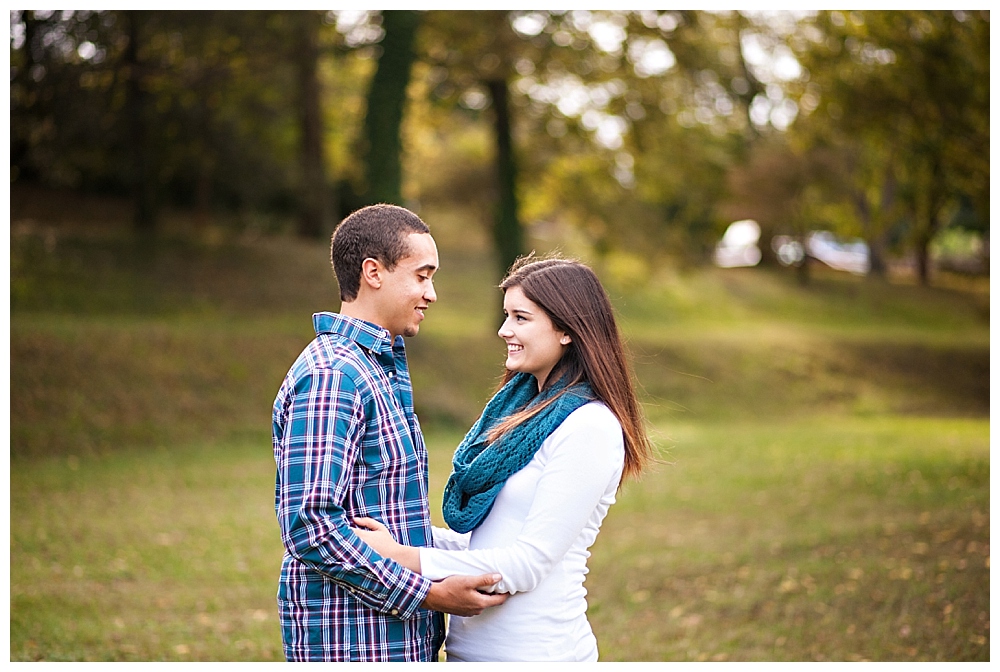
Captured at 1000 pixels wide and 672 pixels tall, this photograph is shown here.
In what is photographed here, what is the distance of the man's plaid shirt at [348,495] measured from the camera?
2609 millimetres

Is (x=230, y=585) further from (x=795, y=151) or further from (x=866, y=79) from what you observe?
(x=795, y=151)

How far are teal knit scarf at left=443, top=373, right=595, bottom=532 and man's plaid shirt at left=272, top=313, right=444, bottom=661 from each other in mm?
122

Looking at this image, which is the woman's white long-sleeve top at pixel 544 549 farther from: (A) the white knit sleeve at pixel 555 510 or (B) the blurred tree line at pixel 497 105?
(B) the blurred tree line at pixel 497 105

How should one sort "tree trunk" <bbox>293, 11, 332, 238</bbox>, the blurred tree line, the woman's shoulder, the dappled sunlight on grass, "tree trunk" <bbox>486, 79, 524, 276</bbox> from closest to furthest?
the woman's shoulder, the dappled sunlight on grass, the blurred tree line, "tree trunk" <bbox>486, 79, 524, 276</bbox>, "tree trunk" <bbox>293, 11, 332, 238</bbox>

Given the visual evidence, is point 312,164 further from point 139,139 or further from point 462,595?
point 462,595

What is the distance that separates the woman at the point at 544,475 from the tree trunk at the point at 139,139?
1674 cm

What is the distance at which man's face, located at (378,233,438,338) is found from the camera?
2.85m

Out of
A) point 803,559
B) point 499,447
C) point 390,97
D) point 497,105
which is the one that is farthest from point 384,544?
point 497,105

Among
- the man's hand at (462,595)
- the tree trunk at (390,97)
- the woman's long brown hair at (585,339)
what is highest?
the tree trunk at (390,97)

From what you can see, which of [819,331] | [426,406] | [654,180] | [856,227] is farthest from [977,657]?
[856,227]

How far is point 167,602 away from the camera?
727 cm

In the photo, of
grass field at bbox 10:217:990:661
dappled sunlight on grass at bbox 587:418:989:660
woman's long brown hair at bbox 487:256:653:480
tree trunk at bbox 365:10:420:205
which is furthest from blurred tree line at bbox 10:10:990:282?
woman's long brown hair at bbox 487:256:653:480

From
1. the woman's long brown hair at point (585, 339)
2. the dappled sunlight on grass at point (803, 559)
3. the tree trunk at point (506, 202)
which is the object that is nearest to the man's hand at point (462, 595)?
the woman's long brown hair at point (585, 339)

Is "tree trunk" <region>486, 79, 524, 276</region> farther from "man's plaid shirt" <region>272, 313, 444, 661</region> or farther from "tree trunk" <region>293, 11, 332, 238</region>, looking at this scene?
"man's plaid shirt" <region>272, 313, 444, 661</region>
